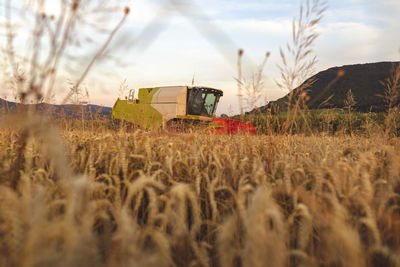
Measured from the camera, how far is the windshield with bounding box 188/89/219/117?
15.0m

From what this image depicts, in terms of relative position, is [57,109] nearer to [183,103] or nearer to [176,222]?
[176,222]

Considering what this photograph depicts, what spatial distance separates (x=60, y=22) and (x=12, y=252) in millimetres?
1102

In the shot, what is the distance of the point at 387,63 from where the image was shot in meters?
87.9

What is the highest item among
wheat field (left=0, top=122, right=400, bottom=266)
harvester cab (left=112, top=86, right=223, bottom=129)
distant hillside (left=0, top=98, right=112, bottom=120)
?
harvester cab (left=112, top=86, right=223, bottom=129)

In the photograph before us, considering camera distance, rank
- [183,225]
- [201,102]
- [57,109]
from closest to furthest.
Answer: [183,225] → [57,109] → [201,102]

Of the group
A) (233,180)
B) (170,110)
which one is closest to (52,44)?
(233,180)

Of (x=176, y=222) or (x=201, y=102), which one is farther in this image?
(x=201, y=102)

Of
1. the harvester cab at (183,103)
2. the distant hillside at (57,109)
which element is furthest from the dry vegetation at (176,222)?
the harvester cab at (183,103)

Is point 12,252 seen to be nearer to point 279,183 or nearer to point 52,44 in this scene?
point 52,44

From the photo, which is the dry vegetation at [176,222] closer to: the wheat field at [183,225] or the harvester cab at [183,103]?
the wheat field at [183,225]

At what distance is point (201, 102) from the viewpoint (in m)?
15.4

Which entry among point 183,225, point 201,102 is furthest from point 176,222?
point 201,102

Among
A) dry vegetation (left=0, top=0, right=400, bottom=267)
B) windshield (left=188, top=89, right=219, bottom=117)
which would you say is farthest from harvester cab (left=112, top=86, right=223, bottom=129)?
dry vegetation (left=0, top=0, right=400, bottom=267)

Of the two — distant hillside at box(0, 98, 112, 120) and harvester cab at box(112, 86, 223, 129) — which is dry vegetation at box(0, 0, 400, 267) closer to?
distant hillside at box(0, 98, 112, 120)
